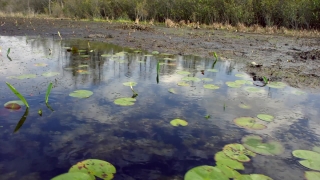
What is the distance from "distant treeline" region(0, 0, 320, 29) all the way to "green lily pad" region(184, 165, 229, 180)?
46.7 feet

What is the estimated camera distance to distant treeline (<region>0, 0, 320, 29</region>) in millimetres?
13805

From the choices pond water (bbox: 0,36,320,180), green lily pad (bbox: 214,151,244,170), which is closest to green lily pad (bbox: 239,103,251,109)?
pond water (bbox: 0,36,320,180)

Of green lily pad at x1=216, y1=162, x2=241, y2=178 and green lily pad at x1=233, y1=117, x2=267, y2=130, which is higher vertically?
green lily pad at x1=233, y1=117, x2=267, y2=130

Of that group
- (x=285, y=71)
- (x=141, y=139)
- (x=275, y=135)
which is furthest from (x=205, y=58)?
(x=141, y=139)

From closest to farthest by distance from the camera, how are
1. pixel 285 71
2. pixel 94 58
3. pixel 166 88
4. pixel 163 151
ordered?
pixel 163 151
pixel 166 88
pixel 285 71
pixel 94 58

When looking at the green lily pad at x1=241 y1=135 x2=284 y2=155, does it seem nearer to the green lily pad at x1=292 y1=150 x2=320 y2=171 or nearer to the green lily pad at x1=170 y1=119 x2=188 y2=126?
the green lily pad at x1=292 y1=150 x2=320 y2=171

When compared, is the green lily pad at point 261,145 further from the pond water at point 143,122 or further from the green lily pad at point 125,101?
the green lily pad at point 125,101

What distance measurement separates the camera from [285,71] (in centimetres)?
495

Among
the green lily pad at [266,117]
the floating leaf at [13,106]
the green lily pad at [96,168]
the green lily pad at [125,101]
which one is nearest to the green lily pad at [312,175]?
the green lily pad at [266,117]

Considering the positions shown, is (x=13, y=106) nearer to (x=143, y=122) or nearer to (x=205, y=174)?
(x=143, y=122)

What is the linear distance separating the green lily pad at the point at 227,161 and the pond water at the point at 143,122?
4cm

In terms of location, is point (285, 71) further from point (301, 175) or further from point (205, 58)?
point (301, 175)

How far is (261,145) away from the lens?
229cm

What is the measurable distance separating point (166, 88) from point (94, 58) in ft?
8.19
